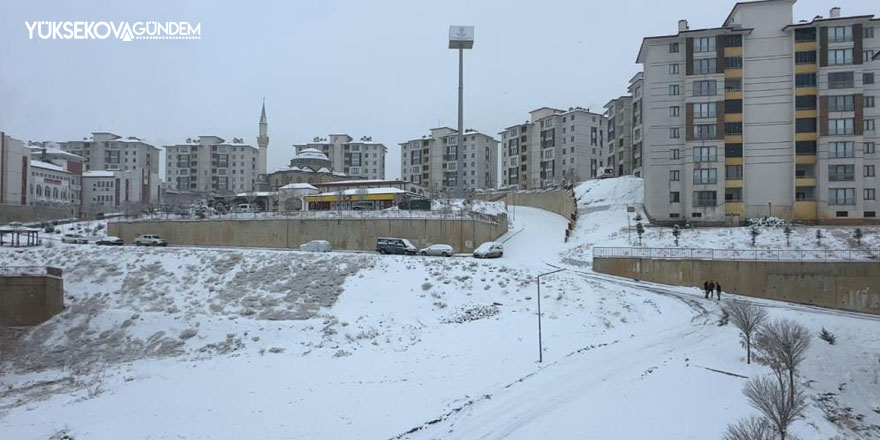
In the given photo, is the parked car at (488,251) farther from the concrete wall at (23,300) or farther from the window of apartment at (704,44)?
the window of apartment at (704,44)

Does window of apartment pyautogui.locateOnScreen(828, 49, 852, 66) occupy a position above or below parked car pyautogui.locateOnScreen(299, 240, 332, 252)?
above

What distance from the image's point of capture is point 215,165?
139750 mm

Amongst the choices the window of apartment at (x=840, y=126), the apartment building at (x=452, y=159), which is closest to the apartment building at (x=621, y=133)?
the window of apartment at (x=840, y=126)

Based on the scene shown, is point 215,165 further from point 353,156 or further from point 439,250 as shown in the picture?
point 439,250

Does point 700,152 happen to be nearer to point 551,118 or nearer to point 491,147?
point 551,118

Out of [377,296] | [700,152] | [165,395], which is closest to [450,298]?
[377,296]

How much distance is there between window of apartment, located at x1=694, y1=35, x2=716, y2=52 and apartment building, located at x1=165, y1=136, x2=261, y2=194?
112 meters

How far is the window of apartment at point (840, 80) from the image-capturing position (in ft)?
178

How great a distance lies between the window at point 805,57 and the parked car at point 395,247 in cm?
4654

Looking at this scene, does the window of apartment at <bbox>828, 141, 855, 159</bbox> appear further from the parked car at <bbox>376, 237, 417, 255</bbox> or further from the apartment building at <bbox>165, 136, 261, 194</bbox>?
the apartment building at <bbox>165, 136, 261, 194</bbox>

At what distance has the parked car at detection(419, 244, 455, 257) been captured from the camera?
4597 centimetres

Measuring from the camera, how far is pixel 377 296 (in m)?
34.6

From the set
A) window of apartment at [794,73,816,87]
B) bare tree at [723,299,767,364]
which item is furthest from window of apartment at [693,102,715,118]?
bare tree at [723,299,767,364]

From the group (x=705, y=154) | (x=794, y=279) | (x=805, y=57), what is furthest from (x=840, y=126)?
(x=794, y=279)
